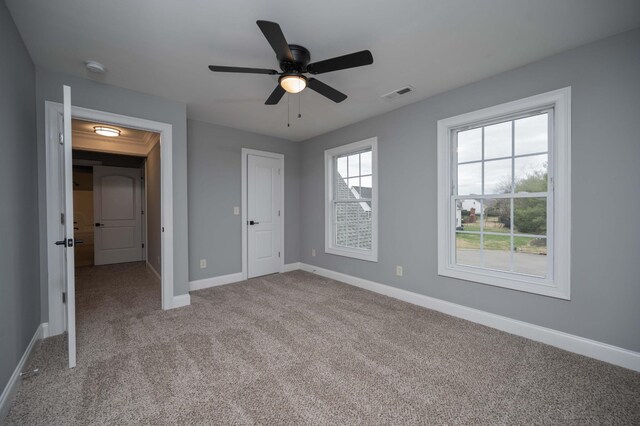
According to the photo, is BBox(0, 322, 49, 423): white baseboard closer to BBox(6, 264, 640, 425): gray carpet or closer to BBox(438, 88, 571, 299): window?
BBox(6, 264, 640, 425): gray carpet

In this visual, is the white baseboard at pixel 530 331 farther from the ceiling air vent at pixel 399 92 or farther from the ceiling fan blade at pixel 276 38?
the ceiling fan blade at pixel 276 38

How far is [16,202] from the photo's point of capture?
189 cm

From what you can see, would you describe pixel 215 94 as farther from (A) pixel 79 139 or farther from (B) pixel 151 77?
(A) pixel 79 139

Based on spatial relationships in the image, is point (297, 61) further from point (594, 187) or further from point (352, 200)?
A: point (594, 187)

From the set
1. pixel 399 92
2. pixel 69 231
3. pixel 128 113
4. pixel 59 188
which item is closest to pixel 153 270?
pixel 59 188

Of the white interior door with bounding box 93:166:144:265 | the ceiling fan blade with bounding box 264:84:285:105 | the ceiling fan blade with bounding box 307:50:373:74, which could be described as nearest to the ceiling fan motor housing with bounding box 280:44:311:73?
the ceiling fan blade with bounding box 307:50:373:74

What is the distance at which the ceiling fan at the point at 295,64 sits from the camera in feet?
5.35

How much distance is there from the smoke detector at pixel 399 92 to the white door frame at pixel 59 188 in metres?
2.60

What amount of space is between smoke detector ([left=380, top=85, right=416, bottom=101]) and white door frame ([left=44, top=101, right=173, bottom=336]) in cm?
260

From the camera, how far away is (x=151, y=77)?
262 cm

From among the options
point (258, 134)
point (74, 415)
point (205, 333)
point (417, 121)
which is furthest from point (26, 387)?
point (417, 121)

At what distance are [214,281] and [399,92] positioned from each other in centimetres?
365

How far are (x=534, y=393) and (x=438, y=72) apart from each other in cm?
269

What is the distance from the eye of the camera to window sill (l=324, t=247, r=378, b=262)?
149 inches
